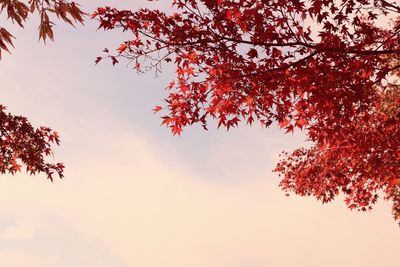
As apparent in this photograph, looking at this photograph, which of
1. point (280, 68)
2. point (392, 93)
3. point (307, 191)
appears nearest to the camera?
point (280, 68)

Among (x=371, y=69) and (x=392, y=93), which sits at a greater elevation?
(x=392, y=93)

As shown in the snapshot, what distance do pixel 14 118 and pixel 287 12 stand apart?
737 centimetres

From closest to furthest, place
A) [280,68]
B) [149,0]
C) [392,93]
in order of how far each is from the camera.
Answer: [280,68] < [149,0] < [392,93]

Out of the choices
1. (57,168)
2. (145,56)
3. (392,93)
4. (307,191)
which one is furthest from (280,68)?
(392,93)

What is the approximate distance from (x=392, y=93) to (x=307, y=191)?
472 cm

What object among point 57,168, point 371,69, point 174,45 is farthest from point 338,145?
point 57,168

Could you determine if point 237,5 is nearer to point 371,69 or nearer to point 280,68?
point 280,68

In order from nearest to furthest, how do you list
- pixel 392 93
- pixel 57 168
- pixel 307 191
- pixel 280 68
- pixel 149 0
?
pixel 280 68 < pixel 149 0 < pixel 57 168 < pixel 307 191 < pixel 392 93

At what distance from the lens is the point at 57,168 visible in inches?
449

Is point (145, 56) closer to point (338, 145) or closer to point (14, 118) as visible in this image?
point (14, 118)

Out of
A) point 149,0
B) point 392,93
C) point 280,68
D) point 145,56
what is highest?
point 392,93

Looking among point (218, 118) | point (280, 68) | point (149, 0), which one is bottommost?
point (218, 118)

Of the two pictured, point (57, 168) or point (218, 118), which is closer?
point (218, 118)

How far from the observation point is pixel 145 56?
863 centimetres
